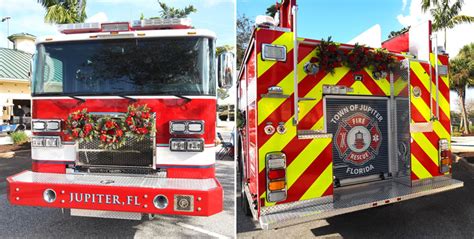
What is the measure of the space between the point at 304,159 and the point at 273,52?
45.9 inches

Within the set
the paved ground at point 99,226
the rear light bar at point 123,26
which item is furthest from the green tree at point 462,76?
the rear light bar at point 123,26

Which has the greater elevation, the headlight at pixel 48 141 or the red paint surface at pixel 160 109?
the red paint surface at pixel 160 109

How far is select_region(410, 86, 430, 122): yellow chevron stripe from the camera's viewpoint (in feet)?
13.4

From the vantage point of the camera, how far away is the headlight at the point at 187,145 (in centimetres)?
372

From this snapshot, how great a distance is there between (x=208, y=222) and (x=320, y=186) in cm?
171

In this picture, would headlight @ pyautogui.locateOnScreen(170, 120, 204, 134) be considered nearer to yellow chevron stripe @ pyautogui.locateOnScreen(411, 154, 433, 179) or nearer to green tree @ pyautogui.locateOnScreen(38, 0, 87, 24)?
yellow chevron stripe @ pyautogui.locateOnScreen(411, 154, 433, 179)

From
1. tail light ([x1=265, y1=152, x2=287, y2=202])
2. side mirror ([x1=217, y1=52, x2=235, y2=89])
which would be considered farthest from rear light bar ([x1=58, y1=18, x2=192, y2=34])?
tail light ([x1=265, y1=152, x2=287, y2=202])

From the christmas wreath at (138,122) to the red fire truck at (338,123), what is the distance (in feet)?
3.84

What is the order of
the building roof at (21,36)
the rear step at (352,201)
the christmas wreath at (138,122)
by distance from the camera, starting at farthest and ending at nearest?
the building roof at (21,36) → the christmas wreath at (138,122) → the rear step at (352,201)

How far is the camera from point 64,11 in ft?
35.7

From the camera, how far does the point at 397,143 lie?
4.34m

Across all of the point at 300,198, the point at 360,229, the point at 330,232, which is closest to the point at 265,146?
the point at 300,198

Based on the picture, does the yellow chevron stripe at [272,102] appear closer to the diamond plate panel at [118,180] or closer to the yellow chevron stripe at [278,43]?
the yellow chevron stripe at [278,43]

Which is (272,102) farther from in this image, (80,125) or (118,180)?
(80,125)
